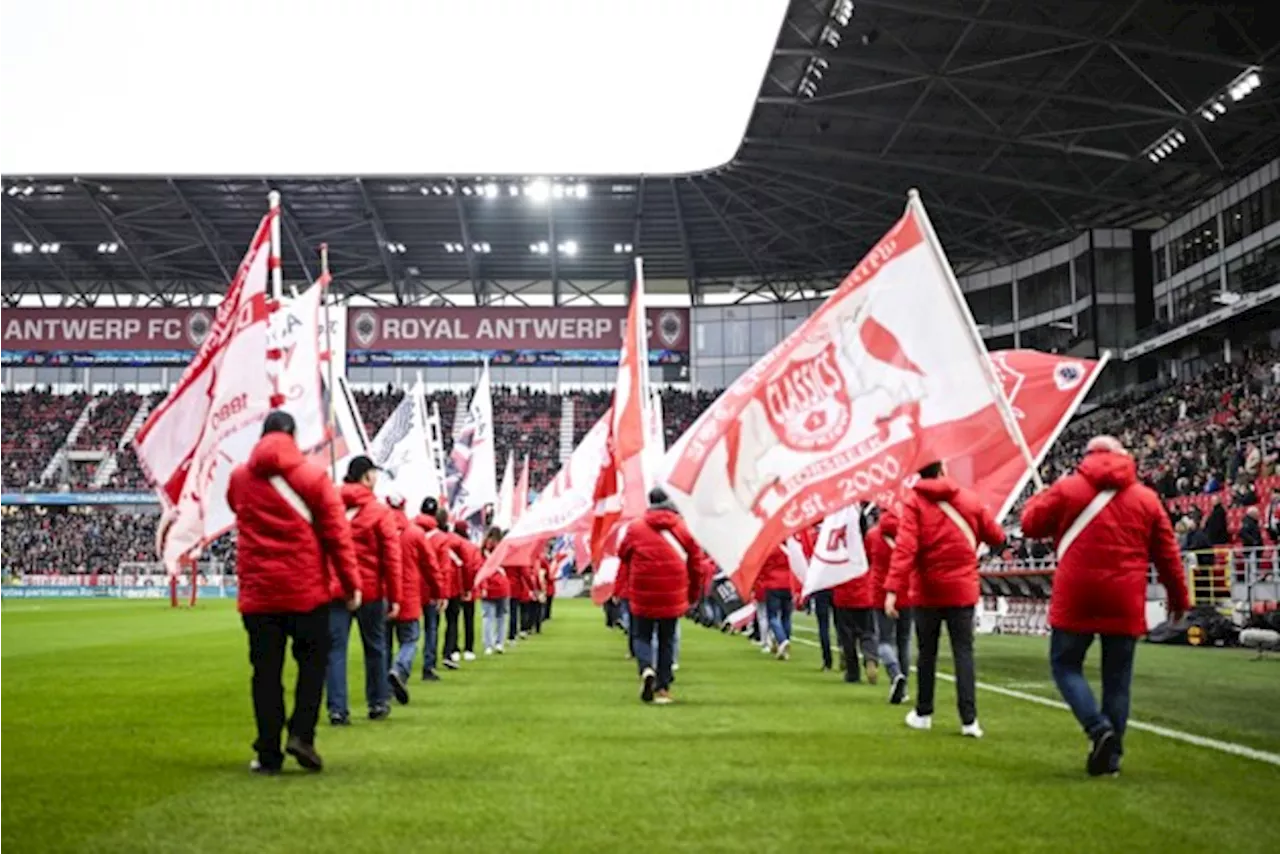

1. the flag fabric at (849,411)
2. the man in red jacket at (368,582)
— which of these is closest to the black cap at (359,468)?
the man in red jacket at (368,582)

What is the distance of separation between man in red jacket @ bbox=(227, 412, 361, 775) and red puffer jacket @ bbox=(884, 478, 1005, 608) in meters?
3.93

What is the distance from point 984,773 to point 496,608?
13.8 metres

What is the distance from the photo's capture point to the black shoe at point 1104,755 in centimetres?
783

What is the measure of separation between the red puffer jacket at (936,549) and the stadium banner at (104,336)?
2470 inches

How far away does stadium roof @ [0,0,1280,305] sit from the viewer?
39.6 metres

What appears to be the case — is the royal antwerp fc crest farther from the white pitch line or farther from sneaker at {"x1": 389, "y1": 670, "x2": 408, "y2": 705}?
sneaker at {"x1": 389, "y1": 670, "x2": 408, "y2": 705}

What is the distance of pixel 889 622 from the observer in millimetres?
13516

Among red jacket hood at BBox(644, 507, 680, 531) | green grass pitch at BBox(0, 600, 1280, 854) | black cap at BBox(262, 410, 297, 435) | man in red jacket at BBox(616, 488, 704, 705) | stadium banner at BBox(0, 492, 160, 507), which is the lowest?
green grass pitch at BBox(0, 600, 1280, 854)

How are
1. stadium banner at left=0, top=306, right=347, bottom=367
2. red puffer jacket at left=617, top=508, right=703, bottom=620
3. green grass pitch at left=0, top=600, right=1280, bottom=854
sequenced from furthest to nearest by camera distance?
1. stadium banner at left=0, top=306, right=347, bottom=367
2. red puffer jacket at left=617, top=508, right=703, bottom=620
3. green grass pitch at left=0, top=600, right=1280, bottom=854

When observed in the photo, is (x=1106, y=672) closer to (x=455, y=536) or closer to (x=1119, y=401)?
(x=455, y=536)

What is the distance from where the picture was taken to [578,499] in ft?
59.8

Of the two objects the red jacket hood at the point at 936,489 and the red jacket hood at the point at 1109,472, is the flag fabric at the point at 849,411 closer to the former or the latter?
the red jacket hood at the point at 936,489

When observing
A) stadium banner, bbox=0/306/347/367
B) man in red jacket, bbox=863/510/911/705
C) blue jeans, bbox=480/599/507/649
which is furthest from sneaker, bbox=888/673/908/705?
stadium banner, bbox=0/306/347/367

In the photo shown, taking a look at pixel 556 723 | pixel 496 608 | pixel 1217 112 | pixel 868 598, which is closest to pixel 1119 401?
pixel 1217 112
